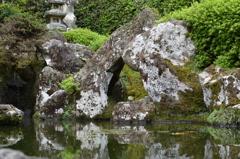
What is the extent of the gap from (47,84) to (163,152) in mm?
9917

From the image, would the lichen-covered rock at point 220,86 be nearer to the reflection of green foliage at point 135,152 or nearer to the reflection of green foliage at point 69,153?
the reflection of green foliage at point 135,152

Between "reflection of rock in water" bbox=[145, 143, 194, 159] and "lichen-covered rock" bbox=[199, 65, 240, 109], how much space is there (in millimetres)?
3784

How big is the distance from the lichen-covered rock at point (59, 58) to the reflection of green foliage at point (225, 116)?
8.26 metres

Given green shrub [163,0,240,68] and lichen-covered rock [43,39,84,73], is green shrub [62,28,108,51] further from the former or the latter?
green shrub [163,0,240,68]

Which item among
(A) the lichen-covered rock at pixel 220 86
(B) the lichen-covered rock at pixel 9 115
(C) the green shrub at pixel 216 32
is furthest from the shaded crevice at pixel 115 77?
(B) the lichen-covered rock at pixel 9 115

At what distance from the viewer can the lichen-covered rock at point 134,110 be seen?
10.1 metres

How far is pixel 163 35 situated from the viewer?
34.3ft

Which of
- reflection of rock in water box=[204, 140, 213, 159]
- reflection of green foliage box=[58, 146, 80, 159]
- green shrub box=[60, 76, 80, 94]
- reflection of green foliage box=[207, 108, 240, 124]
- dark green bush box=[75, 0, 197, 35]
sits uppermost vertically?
dark green bush box=[75, 0, 197, 35]

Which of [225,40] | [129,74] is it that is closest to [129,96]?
[129,74]

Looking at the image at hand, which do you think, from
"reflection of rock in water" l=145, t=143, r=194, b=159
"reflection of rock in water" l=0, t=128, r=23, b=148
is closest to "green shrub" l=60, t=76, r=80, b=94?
"reflection of rock in water" l=0, t=128, r=23, b=148

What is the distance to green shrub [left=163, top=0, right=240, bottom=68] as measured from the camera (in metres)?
8.91

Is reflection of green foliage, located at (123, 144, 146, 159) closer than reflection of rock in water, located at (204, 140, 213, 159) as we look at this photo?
No

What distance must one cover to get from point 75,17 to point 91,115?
14551 mm

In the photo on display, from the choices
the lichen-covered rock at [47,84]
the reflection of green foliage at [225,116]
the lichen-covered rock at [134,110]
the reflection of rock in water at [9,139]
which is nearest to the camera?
the reflection of rock in water at [9,139]
